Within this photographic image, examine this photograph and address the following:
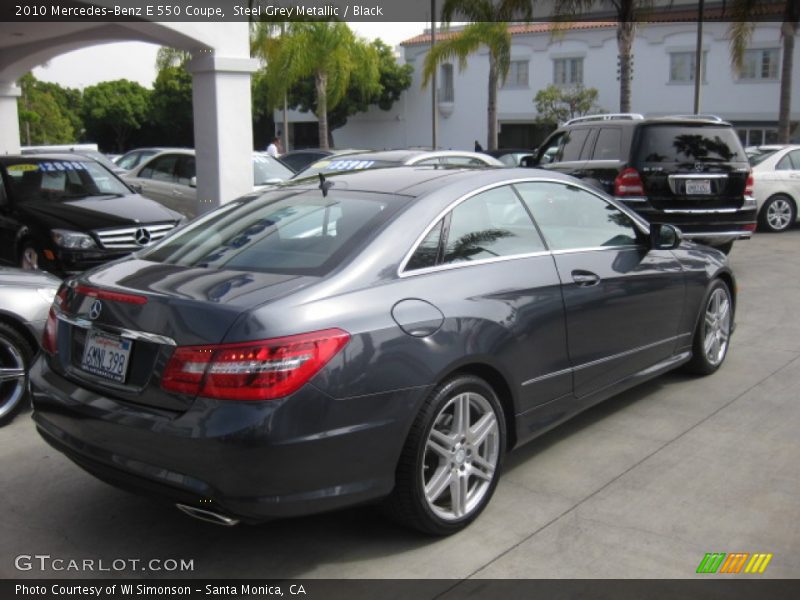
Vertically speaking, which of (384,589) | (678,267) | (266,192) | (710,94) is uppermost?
(710,94)

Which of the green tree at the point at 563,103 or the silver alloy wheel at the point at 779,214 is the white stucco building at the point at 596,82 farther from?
the silver alloy wheel at the point at 779,214

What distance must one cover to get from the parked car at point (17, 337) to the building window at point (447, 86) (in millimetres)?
39287

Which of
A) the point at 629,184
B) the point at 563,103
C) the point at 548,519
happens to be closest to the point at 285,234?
the point at 548,519

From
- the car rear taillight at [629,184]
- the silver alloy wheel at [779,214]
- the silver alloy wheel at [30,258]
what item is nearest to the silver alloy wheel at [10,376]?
the silver alloy wheel at [30,258]

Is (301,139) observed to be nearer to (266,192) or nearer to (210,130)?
(210,130)

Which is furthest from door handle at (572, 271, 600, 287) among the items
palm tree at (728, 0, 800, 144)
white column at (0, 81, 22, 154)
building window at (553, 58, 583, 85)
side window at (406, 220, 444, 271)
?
building window at (553, 58, 583, 85)

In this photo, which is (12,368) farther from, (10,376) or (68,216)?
(68,216)

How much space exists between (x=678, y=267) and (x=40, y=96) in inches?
1829

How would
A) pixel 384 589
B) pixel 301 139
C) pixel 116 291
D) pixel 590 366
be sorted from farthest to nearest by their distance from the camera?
pixel 301 139, pixel 590 366, pixel 116 291, pixel 384 589

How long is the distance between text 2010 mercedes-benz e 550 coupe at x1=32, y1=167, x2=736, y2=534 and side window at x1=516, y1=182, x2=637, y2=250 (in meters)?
0.02

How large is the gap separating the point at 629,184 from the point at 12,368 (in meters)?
6.69

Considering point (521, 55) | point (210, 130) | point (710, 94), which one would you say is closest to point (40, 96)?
point (521, 55)

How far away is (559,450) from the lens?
4.93 metres

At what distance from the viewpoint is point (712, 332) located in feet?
20.5
